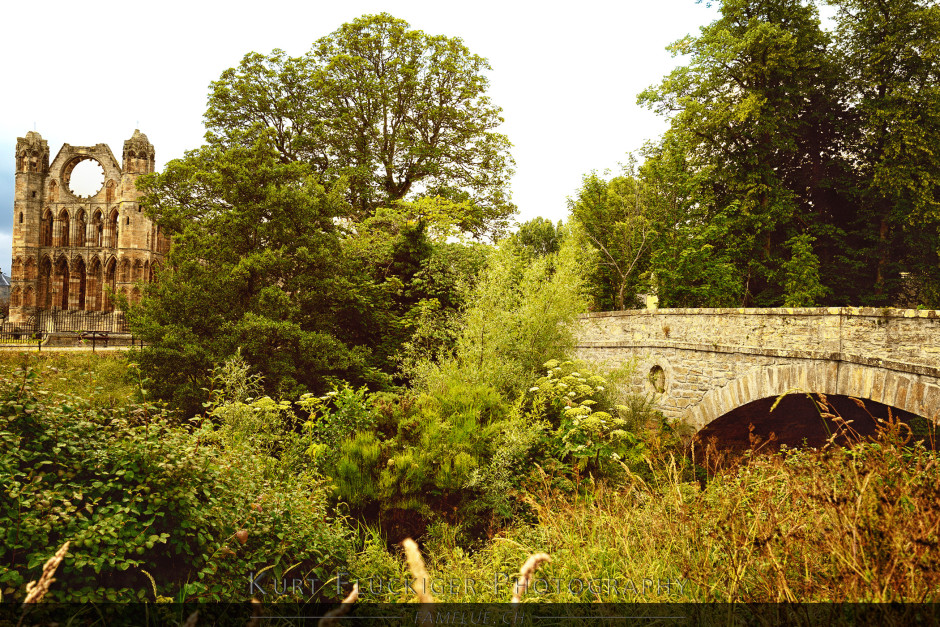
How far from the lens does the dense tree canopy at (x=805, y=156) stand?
15656 millimetres

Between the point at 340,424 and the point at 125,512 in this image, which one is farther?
the point at 340,424

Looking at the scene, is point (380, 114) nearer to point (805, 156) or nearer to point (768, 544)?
point (805, 156)

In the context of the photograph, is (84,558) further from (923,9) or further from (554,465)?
(923,9)

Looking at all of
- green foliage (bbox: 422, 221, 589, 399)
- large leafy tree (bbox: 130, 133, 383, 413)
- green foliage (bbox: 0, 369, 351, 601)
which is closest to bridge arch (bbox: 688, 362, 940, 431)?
green foliage (bbox: 422, 221, 589, 399)

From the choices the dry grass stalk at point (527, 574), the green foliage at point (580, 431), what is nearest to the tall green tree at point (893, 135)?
the green foliage at point (580, 431)

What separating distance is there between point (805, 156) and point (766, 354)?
44.6ft

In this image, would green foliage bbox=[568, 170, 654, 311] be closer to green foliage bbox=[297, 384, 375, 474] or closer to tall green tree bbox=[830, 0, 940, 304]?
tall green tree bbox=[830, 0, 940, 304]

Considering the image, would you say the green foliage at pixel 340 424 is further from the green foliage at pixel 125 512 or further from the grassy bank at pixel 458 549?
the green foliage at pixel 125 512

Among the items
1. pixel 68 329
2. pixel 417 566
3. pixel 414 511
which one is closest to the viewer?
pixel 417 566

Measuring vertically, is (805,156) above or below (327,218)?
above

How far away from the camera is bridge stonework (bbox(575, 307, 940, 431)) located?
695 cm

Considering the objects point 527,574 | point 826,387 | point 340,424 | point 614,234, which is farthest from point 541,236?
point 527,574

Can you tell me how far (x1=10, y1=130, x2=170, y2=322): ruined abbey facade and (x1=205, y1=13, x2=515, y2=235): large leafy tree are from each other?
20.3 meters

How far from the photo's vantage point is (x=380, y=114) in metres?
20.2
